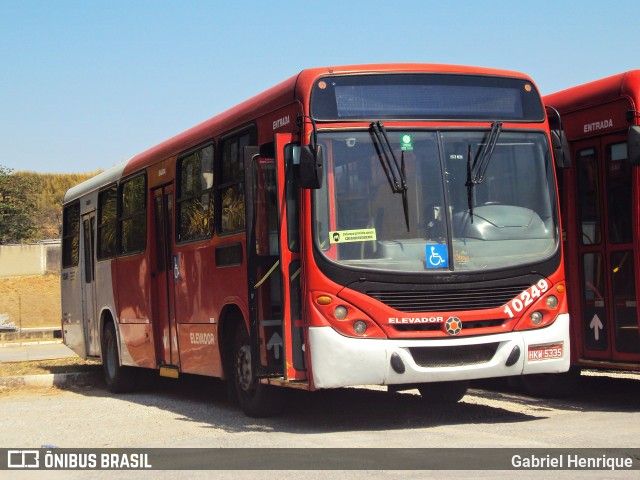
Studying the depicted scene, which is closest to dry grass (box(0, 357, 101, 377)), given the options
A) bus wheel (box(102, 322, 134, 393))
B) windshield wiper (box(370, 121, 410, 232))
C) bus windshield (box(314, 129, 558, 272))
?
bus wheel (box(102, 322, 134, 393))

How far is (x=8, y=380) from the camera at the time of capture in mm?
17109

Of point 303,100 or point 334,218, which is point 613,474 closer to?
point 334,218

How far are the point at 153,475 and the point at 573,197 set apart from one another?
6.18m

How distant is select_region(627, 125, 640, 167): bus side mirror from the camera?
1086 cm

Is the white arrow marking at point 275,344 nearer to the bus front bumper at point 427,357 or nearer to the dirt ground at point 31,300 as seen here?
the bus front bumper at point 427,357

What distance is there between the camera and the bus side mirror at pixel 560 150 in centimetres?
1095

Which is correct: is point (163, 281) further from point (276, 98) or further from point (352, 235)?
point (352, 235)

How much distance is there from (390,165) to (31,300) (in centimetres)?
3985

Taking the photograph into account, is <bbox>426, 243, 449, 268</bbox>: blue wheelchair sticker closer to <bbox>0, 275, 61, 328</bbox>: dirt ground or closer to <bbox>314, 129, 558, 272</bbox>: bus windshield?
<bbox>314, 129, 558, 272</bbox>: bus windshield

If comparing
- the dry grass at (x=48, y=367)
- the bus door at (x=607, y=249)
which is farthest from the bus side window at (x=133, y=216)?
the bus door at (x=607, y=249)

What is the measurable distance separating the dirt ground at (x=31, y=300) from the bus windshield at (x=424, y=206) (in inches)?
1221

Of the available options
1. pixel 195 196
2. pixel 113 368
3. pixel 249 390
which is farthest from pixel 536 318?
pixel 113 368

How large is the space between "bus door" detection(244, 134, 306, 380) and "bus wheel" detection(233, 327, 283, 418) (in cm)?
49

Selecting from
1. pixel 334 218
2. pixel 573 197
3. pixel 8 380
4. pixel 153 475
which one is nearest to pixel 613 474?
pixel 153 475
